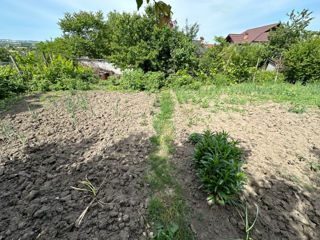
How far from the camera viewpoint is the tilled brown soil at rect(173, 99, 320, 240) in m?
1.48

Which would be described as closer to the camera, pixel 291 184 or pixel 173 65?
pixel 291 184

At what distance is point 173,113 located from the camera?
14.7 feet

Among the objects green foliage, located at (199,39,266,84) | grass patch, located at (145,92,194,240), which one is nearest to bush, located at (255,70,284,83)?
green foliage, located at (199,39,266,84)

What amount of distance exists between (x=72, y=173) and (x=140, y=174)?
1.06 meters

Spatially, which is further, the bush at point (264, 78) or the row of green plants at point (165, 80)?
the bush at point (264, 78)

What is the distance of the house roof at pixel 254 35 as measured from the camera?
21453mm

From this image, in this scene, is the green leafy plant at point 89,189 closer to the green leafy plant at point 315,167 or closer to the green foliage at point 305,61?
the green leafy plant at point 315,167

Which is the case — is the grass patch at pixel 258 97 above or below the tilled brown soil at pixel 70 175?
above

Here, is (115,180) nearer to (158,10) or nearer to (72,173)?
(72,173)

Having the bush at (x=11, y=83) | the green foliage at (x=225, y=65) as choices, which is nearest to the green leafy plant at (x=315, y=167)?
the green foliage at (x=225, y=65)

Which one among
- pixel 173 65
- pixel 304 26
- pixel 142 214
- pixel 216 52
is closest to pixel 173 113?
pixel 142 214

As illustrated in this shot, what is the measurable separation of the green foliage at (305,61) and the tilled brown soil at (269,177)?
839cm

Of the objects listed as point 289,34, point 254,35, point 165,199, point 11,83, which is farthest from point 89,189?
point 254,35

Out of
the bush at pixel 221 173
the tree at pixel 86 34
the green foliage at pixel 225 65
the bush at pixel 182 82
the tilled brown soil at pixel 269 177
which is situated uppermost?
the tree at pixel 86 34
